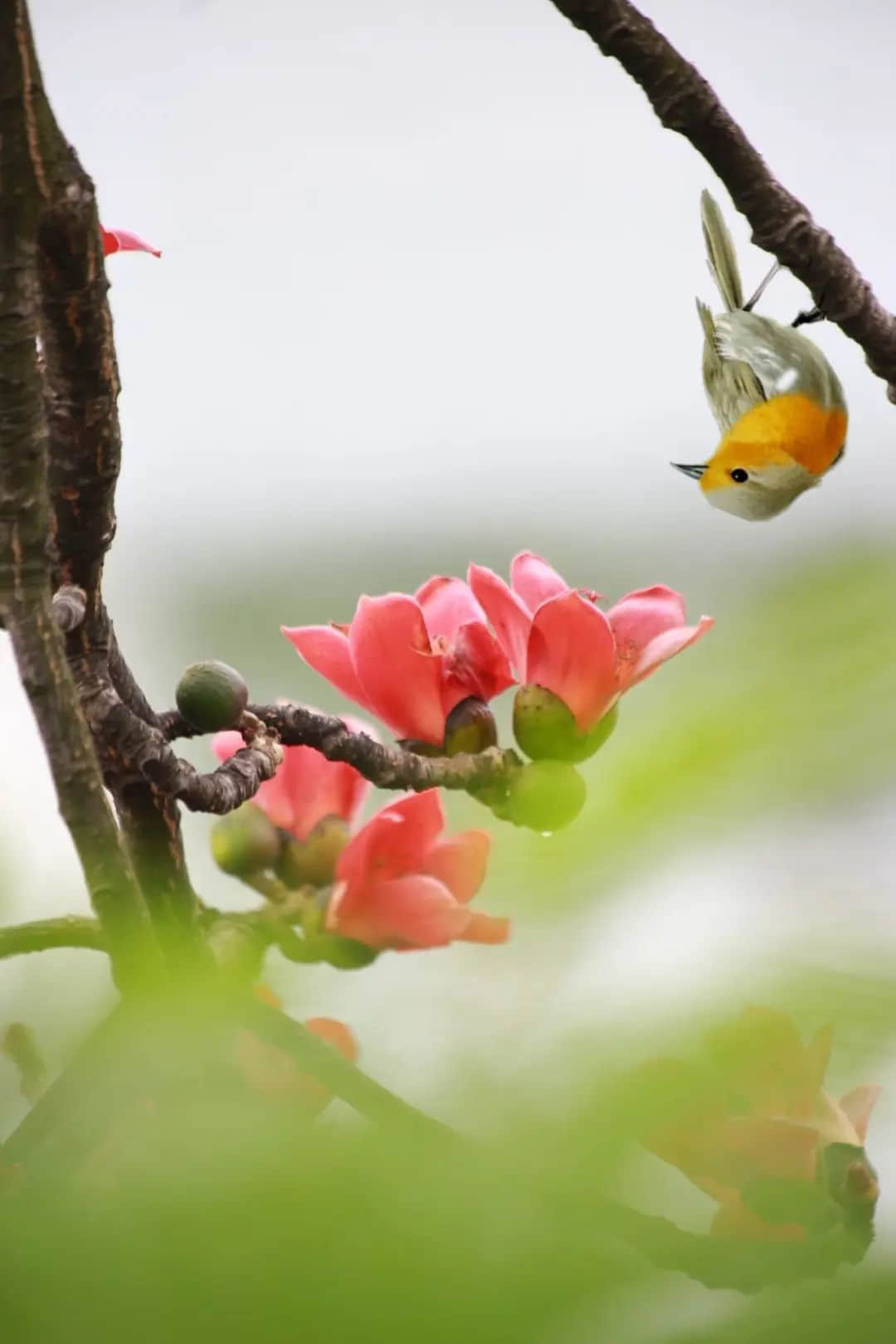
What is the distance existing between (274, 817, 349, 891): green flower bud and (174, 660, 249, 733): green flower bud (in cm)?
6

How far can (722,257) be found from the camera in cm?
58

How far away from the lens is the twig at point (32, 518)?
87 millimetres

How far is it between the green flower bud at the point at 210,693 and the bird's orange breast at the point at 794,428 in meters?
0.44

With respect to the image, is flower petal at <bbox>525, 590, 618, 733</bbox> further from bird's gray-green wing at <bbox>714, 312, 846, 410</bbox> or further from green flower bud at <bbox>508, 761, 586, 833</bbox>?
bird's gray-green wing at <bbox>714, 312, 846, 410</bbox>

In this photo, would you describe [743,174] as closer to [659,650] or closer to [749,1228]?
[659,650]

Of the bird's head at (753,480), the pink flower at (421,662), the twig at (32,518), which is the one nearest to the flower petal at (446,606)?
the pink flower at (421,662)

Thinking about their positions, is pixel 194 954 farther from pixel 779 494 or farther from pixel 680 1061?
pixel 779 494

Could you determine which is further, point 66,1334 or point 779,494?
point 779,494

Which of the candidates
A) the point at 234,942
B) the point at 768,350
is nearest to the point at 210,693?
the point at 234,942

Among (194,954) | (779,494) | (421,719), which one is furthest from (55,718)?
(779,494)

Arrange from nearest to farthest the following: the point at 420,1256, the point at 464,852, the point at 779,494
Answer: the point at 420,1256, the point at 464,852, the point at 779,494

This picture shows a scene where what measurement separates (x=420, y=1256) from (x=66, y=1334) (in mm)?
10

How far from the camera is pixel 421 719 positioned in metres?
0.25

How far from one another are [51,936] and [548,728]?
17 centimetres
